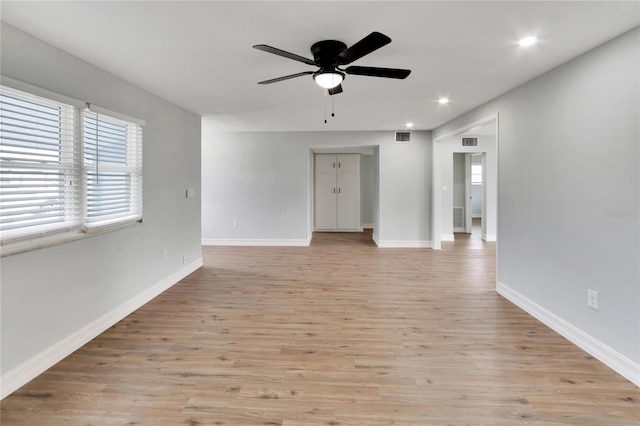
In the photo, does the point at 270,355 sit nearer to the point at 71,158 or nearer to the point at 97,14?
the point at 71,158

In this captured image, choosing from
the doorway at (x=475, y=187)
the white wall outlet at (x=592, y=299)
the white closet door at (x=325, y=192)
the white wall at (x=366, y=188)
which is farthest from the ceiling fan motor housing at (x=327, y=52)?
the doorway at (x=475, y=187)

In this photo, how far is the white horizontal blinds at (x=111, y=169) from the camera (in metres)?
2.54

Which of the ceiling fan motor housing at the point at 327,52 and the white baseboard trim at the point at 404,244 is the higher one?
the ceiling fan motor housing at the point at 327,52

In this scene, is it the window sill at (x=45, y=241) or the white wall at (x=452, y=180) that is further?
the white wall at (x=452, y=180)

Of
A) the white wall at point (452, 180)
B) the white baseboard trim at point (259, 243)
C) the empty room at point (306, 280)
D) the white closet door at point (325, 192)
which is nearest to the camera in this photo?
the empty room at point (306, 280)

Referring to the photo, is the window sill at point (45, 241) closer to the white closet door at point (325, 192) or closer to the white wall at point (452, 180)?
the white closet door at point (325, 192)

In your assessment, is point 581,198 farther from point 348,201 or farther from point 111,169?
point 348,201

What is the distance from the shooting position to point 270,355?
7.40 feet

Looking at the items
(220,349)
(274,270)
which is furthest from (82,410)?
(274,270)

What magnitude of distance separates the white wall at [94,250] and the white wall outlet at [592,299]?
12.9 feet

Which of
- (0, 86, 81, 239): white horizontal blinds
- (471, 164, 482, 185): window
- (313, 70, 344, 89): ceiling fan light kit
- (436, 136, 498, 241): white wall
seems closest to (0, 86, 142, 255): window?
(0, 86, 81, 239): white horizontal blinds

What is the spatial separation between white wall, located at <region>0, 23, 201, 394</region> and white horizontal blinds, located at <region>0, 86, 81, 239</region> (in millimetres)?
156

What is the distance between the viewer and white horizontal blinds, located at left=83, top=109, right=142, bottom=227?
254 centimetres

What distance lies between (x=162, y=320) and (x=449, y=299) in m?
2.95
